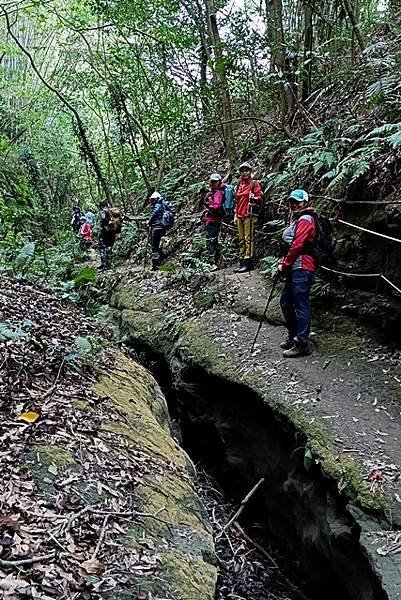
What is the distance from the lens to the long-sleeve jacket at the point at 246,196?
1072 cm

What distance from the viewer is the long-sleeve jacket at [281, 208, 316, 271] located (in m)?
7.16

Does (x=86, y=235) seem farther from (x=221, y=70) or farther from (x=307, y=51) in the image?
(x=307, y=51)

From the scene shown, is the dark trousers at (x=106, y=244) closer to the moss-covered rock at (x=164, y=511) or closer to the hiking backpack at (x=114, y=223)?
the hiking backpack at (x=114, y=223)

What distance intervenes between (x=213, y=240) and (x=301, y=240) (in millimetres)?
5404

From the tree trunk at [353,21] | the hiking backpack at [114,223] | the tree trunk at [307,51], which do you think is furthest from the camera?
the hiking backpack at [114,223]

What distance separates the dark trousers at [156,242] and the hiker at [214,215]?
5.26 feet

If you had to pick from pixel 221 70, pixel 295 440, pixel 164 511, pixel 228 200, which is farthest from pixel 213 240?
pixel 164 511

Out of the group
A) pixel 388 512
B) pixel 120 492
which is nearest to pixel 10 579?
pixel 120 492

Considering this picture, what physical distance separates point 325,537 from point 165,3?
16158mm

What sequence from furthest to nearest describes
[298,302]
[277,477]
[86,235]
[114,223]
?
[86,235] → [114,223] → [298,302] → [277,477]

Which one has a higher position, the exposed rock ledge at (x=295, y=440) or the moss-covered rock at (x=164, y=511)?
the moss-covered rock at (x=164, y=511)

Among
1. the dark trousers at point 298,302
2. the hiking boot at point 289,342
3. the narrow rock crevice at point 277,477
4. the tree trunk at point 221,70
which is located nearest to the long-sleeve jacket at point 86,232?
the tree trunk at point 221,70

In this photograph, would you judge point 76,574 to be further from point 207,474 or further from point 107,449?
point 207,474

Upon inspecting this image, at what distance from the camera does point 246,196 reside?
10.8 meters
